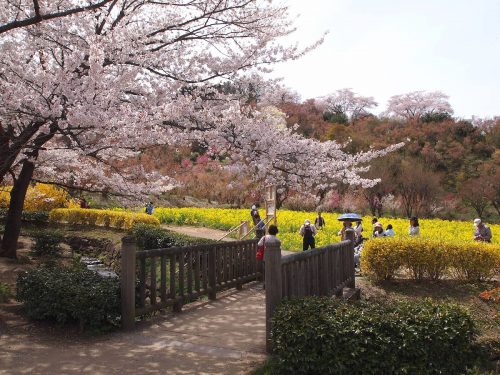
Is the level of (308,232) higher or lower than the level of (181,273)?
higher

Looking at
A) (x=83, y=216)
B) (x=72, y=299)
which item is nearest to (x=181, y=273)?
(x=72, y=299)

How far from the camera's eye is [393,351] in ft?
14.1

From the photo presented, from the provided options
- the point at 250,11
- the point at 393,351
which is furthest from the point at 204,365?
the point at 250,11

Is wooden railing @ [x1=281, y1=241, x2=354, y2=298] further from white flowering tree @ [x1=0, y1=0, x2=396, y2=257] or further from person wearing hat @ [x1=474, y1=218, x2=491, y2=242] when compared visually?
person wearing hat @ [x1=474, y1=218, x2=491, y2=242]

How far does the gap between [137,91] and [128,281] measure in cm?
395

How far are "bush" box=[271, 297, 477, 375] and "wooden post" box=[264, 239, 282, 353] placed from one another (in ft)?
1.40

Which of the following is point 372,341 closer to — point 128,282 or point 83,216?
point 128,282

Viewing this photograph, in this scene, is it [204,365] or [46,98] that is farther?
[46,98]

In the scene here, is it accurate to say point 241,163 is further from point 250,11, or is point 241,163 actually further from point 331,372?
point 331,372

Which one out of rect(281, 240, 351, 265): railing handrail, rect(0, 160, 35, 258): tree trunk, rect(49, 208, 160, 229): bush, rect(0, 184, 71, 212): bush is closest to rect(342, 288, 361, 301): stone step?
rect(281, 240, 351, 265): railing handrail

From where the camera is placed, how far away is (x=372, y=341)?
432 centimetres

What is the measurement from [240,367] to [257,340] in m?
1.06

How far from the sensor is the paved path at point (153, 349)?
471cm

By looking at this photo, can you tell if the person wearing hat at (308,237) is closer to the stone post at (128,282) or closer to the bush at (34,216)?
the stone post at (128,282)
